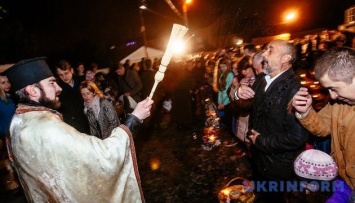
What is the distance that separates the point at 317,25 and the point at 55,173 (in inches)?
1125

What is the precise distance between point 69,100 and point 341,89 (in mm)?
5180

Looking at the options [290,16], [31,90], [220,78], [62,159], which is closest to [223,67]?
[220,78]

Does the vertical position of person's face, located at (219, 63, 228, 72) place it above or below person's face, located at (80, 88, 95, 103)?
above

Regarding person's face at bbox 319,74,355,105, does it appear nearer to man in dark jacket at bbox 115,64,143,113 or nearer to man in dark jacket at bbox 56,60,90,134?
man in dark jacket at bbox 56,60,90,134

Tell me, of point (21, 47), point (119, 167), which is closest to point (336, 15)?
point (119, 167)

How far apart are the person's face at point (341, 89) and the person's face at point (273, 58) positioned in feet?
3.33

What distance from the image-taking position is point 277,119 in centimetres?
320

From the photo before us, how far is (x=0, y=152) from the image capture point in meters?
6.05

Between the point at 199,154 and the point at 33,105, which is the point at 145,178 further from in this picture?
the point at 33,105

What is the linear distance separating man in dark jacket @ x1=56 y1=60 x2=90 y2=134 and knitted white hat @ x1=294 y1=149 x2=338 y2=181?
4.62 m

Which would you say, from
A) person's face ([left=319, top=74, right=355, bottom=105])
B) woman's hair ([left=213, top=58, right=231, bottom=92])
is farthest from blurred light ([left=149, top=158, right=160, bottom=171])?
person's face ([left=319, top=74, right=355, bottom=105])

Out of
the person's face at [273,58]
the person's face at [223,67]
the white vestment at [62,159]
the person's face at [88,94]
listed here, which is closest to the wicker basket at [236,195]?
the person's face at [273,58]

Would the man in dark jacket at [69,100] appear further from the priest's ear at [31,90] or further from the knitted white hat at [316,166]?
the knitted white hat at [316,166]

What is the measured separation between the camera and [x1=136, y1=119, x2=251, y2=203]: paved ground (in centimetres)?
514
